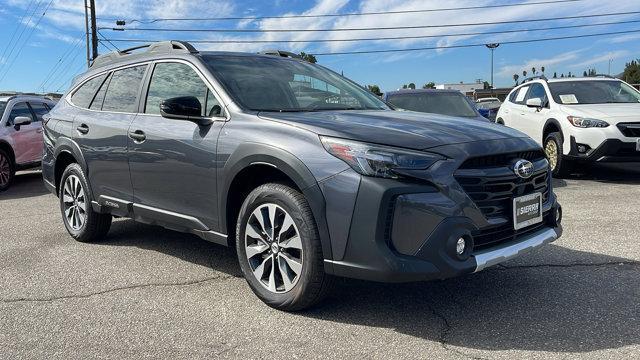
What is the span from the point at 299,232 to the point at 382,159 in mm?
686

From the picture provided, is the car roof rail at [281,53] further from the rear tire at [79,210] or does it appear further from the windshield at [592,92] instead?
the windshield at [592,92]

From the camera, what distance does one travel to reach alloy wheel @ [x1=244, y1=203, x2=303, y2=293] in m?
3.48

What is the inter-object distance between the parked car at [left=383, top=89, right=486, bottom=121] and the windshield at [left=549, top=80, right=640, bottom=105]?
1840 millimetres

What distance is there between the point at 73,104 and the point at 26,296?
7.80 ft

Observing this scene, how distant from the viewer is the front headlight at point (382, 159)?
122 inches

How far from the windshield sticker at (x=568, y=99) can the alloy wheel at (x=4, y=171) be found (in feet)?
32.4

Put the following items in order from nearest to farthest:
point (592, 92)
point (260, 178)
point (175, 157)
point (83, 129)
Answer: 1. point (260, 178)
2. point (175, 157)
3. point (83, 129)
4. point (592, 92)

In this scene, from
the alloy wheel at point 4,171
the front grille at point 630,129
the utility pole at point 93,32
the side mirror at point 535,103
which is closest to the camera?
the front grille at point 630,129

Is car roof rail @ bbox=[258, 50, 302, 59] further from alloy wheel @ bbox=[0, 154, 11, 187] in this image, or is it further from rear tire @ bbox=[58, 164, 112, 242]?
alloy wheel @ bbox=[0, 154, 11, 187]

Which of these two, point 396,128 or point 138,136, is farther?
point 138,136

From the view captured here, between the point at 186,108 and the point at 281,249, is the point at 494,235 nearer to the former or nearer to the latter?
the point at 281,249

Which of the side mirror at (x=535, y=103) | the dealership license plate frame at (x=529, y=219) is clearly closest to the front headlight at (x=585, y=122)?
the side mirror at (x=535, y=103)

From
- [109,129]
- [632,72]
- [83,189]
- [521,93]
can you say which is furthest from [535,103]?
[632,72]

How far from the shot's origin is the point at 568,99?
372 inches
